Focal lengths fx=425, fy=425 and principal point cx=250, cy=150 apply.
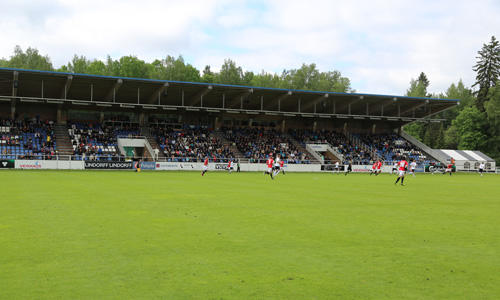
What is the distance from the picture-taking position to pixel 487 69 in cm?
9262

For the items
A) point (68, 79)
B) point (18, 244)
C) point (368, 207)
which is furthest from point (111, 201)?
point (68, 79)

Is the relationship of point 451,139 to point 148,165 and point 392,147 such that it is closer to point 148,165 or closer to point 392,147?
point 392,147

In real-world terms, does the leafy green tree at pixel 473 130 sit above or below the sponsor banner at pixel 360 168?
above

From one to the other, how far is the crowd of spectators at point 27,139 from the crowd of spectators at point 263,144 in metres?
22.3

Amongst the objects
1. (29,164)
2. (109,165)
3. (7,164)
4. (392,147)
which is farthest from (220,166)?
(392,147)

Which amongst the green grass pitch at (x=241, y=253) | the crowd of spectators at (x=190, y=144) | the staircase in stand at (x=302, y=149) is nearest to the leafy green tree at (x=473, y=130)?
the staircase in stand at (x=302, y=149)

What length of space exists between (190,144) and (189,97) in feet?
20.4

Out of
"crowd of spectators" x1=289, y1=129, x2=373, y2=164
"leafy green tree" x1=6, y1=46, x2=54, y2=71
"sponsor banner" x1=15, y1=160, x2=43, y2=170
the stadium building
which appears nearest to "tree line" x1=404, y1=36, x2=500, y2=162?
the stadium building

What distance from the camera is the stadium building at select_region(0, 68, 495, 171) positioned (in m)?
46.3

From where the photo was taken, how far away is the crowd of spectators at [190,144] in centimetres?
5091

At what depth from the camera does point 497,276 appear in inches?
260

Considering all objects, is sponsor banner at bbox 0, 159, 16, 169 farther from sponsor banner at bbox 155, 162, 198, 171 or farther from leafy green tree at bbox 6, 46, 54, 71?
leafy green tree at bbox 6, 46, 54, 71

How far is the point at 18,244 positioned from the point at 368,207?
11184 mm

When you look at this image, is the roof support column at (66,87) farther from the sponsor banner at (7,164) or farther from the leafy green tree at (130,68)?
the leafy green tree at (130,68)
